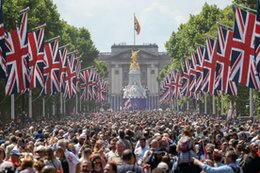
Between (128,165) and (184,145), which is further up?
(184,145)

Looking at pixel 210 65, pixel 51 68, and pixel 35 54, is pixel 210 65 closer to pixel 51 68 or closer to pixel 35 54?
pixel 51 68

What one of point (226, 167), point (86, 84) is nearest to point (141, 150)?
point (226, 167)

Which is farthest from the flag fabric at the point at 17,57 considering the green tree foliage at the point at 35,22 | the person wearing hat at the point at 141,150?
the person wearing hat at the point at 141,150

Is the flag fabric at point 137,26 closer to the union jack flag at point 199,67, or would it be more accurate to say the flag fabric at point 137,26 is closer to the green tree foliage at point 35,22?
the green tree foliage at point 35,22

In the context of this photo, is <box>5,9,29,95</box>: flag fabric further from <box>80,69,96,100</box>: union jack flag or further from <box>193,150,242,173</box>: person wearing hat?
<box>80,69,96,100</box>: union jack flag

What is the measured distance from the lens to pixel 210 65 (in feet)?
171

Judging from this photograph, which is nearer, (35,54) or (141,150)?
(141,150)

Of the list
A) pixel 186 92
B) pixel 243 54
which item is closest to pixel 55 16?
pixel 186 92

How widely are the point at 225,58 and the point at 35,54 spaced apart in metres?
10.0

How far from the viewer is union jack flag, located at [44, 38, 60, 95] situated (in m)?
52.0

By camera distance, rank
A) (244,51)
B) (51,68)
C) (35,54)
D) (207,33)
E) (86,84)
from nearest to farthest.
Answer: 1. (244,51)
2. (35,54)
3. (51,68)
4. (207,33)
5. (86,84)

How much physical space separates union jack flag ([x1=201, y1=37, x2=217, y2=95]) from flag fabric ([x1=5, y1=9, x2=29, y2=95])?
47.0 ft

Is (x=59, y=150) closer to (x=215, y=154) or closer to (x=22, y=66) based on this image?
(x=215, y=154)

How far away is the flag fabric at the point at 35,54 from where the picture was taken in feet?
149
